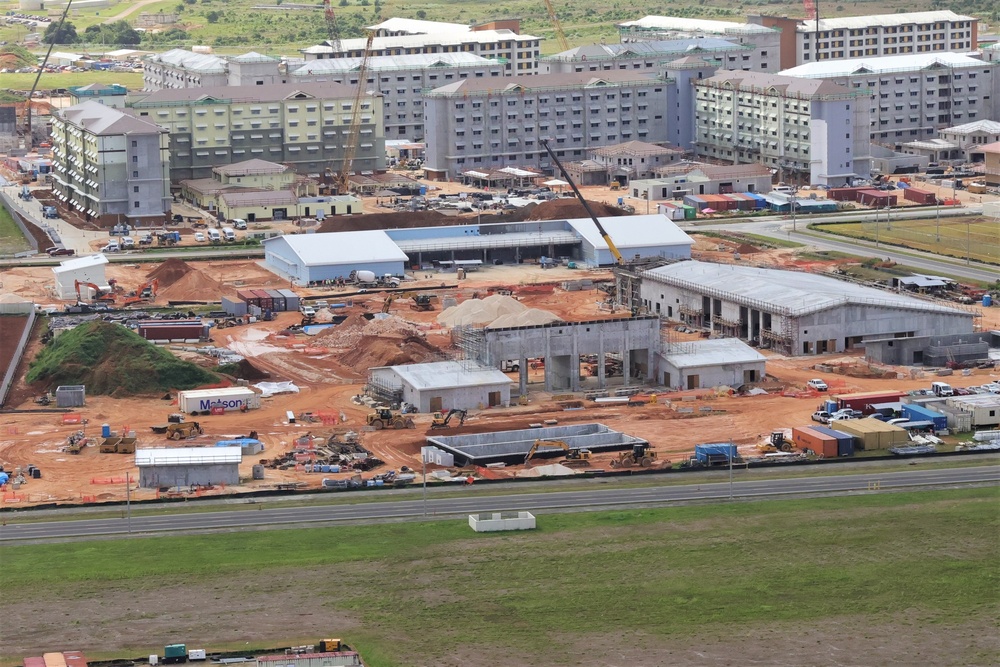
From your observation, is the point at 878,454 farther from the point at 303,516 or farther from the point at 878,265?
the point at 878,265

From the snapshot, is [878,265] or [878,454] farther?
[878,265]

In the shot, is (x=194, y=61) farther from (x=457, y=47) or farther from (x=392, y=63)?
(x=457, y=47)

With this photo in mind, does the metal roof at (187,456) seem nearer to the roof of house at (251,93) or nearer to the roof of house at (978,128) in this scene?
the roof of house at (251,93)

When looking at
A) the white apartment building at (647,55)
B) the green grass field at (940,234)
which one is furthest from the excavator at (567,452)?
the white apartment building at (647,55)

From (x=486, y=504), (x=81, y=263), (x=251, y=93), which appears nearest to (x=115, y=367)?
(x=486, y=504)

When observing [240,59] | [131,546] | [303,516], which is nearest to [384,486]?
[303,516]

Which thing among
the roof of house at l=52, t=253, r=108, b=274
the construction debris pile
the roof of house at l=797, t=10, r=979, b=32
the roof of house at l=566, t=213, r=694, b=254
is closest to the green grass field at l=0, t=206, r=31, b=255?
the roof of house at l=52, t=253, r=108, b=274
